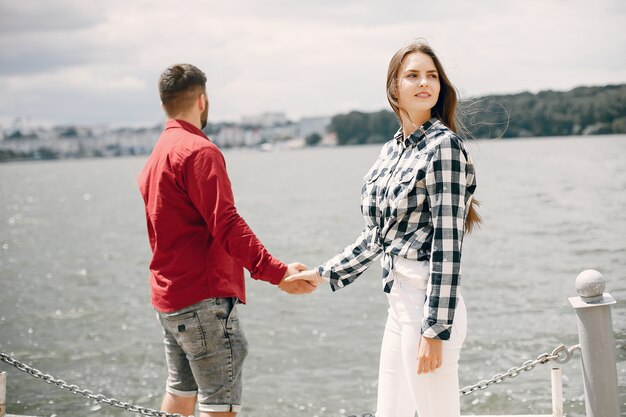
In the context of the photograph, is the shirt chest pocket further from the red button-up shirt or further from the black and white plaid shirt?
the red button-up shirt

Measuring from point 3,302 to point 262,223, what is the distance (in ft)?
63.3

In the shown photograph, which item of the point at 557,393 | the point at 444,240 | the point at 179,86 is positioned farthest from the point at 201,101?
the point at 557,393

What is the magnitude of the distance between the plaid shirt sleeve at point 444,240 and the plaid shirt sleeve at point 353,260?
0.56 m

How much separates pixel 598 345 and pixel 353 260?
154 centimetres

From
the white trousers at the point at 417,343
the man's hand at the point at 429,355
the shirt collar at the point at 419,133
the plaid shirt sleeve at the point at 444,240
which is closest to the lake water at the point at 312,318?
the shirt collar at the point at 419,133

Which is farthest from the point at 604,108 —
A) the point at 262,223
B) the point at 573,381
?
the point at 573,381

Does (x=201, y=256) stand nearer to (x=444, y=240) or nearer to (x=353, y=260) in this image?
(x=353, y=260)

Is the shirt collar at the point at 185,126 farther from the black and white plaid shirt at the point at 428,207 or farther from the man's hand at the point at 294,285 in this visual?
the black and white plaid shirt at the point at 428,207

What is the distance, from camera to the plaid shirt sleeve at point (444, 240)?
353cm

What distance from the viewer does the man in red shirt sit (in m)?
4.30

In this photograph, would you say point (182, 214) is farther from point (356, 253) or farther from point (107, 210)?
point (107, 210)

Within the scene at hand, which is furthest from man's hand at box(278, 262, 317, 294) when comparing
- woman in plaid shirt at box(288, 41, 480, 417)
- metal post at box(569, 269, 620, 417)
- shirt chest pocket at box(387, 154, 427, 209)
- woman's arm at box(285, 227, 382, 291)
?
metal post at box(569, 269, 620, 417)

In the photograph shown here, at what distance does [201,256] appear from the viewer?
442 cm

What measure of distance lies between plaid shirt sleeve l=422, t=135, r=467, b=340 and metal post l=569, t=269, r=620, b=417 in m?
1.24
